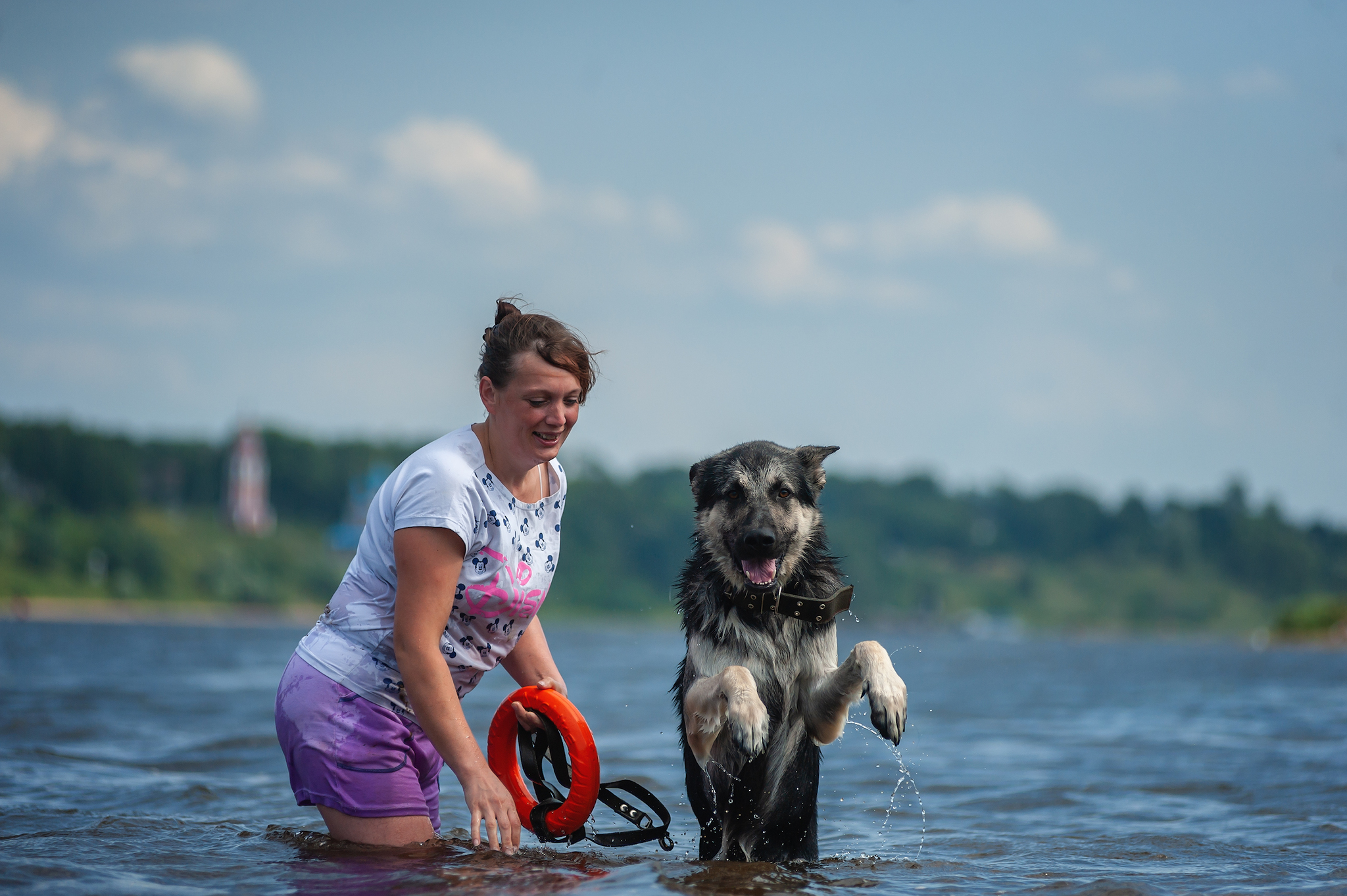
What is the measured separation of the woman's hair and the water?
2.20 metres

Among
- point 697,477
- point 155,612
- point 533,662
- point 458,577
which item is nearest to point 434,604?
point 458,577

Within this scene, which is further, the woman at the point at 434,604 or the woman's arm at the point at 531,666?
the woman's arm at the point at 531,666

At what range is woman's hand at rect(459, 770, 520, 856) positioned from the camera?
15.0 ft

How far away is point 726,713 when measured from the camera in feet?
17.2

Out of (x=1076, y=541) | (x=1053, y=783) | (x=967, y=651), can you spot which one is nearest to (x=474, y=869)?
(x=1053, y=783)

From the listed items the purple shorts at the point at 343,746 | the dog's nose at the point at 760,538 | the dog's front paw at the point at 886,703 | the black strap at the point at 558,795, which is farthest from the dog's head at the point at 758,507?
the purple shorts at the point at 343,746

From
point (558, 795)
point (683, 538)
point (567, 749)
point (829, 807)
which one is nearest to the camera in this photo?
point (567, 749)

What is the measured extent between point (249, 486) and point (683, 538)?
70.3 metres

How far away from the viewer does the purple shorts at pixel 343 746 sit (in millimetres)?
5023

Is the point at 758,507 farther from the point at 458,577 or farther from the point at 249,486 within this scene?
the point at 249,486

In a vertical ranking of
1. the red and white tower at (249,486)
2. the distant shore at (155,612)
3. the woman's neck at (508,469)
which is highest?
the red and white tower at (249,486)

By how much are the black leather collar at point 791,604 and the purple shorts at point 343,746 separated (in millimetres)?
1610

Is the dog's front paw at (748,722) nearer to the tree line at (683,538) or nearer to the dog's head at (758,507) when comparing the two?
the dog's head at (758,507)

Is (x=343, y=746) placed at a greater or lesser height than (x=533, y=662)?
lesser
